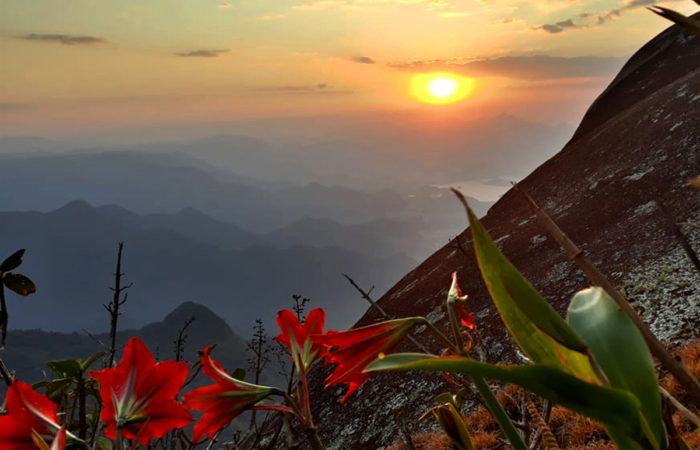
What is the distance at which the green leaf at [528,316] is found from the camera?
601mm

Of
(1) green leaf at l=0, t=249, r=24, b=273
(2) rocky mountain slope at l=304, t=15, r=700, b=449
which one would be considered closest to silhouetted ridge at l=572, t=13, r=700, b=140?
(2) rocky mountain slope at l=304, t=15, r=700, b=449

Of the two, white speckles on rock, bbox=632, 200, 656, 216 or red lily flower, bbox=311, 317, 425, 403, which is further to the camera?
white speckles on rock, bbox=632, 200, 656, 216

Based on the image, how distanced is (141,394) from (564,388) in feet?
2.22

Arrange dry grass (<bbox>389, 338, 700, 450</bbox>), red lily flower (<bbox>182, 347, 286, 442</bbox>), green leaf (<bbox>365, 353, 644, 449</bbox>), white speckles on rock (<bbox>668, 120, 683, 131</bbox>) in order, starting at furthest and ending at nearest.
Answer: white speckles on rock (<bbox>668, 120, 683, 131</bbox>), dry grass (<bbox>389, 338, 700, 450</bbox>), red lily flower (<bbox>182, 347, 286, 442</bbox>), green leaf (<bbox>365, 353, 644, 449</bbox>)

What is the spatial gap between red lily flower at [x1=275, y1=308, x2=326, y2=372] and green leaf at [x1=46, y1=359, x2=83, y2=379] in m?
1.03

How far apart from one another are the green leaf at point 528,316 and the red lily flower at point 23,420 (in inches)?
24.2

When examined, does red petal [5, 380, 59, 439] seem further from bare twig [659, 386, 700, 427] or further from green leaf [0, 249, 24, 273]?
green leaf [0, 249, 24, 273]

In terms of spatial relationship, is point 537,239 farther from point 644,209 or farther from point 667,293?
point 667,293

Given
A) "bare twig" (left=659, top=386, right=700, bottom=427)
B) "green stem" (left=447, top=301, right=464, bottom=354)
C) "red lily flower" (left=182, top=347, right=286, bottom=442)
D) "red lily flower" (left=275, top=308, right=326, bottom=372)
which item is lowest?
"bare twig" (left=659, top=386, right=700, bottom=427)

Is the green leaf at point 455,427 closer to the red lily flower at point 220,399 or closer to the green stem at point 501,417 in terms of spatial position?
the green stem at point 501,417

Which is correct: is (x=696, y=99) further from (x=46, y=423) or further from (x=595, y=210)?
(x=46, y=423)

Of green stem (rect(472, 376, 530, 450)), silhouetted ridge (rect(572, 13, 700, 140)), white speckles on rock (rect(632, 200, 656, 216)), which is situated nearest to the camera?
green stem (rect(472, 376, 530, 450))

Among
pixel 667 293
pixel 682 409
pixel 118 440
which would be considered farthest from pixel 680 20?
pixel 667 293

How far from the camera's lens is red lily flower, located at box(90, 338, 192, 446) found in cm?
99
